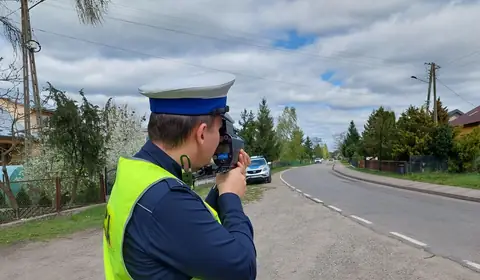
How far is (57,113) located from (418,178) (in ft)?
76.8

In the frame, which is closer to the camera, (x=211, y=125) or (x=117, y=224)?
(x=117, y=224)

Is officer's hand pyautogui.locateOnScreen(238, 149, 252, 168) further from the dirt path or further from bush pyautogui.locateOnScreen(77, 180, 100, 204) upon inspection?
bush pyautogui.locateOnScreen(77, 180, 100, 204)

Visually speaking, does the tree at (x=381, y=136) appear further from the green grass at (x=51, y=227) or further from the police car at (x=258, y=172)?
the green grass at (x=51, y=227)

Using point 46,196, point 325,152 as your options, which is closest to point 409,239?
point 46,196

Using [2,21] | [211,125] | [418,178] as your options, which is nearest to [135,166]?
[211,125]

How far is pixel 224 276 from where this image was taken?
128 cm

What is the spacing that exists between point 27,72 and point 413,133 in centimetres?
2891

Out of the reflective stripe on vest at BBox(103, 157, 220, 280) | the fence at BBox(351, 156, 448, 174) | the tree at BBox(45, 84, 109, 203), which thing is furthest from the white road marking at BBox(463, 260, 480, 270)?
the fence at BBox(351, 156, 448, 174)

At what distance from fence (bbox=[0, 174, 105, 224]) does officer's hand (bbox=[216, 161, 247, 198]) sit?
12073mm

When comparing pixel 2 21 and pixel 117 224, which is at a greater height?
pixel 2 21

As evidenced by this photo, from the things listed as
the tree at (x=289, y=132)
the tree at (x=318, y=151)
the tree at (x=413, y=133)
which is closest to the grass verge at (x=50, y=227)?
the tree at (x=413, y=133)

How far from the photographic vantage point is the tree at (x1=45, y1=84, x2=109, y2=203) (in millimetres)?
14070

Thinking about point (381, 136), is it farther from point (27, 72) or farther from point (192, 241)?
point (192, 241)

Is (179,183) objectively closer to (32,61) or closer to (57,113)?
(57,113)
